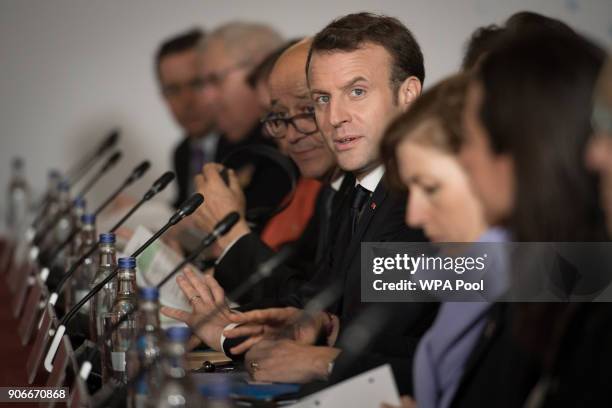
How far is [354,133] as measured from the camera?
2.62 metres

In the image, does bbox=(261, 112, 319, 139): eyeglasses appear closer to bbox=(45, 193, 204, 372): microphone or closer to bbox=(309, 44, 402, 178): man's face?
bbox=(309, 44, 402, 178): man's face

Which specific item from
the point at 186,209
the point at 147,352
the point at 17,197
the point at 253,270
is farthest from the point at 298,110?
the point at 17,197

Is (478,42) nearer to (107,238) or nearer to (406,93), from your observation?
(406,93)

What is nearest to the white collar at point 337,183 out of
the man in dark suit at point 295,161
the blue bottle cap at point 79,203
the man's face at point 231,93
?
the man in dark suit at point 295,161

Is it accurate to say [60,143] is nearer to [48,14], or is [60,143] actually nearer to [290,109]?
[48,14]

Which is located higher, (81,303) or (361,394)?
(81,303)

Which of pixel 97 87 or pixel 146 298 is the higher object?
pixel 97 87

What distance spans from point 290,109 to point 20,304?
1.05 m

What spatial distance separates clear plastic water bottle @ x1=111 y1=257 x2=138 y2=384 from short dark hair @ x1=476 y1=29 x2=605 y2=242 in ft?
3.55

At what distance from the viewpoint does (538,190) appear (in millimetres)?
1416

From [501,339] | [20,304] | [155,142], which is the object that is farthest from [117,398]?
[155,142]

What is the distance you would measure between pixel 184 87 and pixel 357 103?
3.25 metres

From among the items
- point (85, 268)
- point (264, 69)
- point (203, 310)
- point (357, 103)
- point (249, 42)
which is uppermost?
point (249, 42)

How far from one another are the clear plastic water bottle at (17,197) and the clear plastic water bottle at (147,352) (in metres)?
4.11
